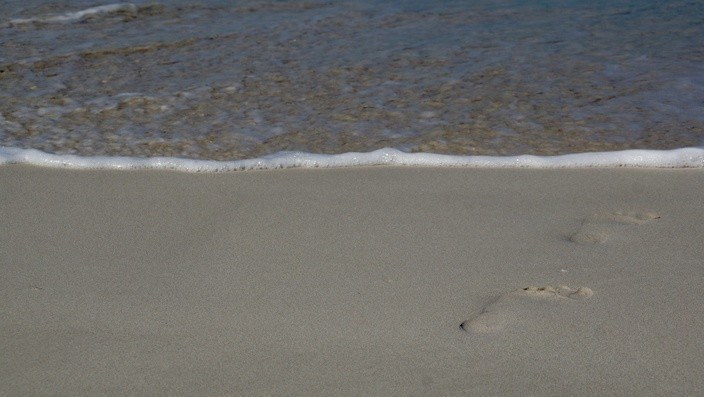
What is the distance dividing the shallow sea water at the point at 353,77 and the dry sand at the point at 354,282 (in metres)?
0.48

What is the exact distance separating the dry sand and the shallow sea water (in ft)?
1.58

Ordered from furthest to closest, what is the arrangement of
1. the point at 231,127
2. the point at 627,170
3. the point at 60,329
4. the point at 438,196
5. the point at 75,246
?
the point at 231,127, the point at 627,170, the point at 438,196, the point at 75,246, the point at 60,329

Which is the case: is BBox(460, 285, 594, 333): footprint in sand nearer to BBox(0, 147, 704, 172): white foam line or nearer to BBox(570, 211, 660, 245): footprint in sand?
BBox(570, 211, 660, 245): footprint in sand

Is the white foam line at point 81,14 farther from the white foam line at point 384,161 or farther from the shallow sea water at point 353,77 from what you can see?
the white foam line at point 384,161

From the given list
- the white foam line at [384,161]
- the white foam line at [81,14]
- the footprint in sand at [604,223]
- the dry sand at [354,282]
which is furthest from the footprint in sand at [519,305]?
the white foam line at [81,14]

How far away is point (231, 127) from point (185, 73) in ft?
3.48

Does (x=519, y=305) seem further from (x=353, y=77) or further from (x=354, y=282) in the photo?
(x=353, y=77)

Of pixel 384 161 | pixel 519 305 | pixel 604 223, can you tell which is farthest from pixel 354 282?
pixel 384 161

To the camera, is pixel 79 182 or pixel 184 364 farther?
pixel 79 182

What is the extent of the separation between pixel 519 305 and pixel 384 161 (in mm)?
1335

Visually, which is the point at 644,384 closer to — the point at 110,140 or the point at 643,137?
the point at 643,137

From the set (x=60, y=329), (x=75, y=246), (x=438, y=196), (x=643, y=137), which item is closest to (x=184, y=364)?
(x=60, y=329)

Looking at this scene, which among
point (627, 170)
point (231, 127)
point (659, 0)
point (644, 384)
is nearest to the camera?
point (644, 384)

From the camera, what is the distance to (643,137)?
3.91 metres
